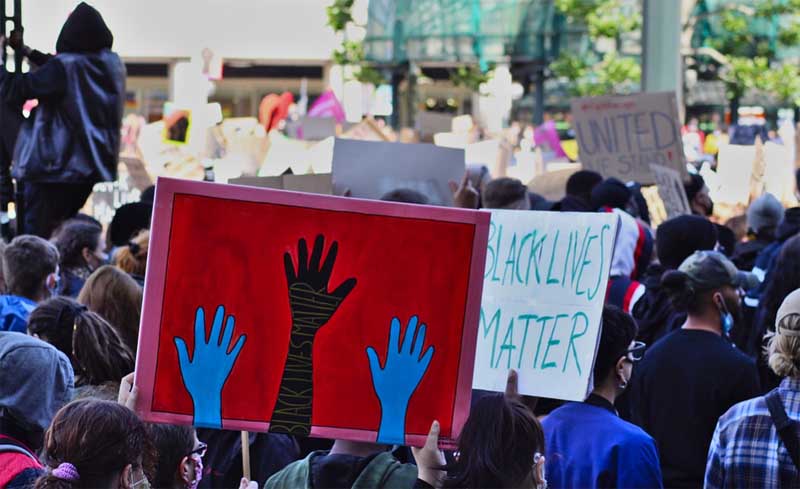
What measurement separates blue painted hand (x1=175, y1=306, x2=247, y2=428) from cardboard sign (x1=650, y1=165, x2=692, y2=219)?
641 centimetres

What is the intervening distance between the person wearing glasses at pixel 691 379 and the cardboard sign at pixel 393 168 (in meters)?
2.06

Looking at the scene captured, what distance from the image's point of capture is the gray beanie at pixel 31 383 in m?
4.13

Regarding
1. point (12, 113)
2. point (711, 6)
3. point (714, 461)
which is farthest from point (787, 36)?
point (714, 461)

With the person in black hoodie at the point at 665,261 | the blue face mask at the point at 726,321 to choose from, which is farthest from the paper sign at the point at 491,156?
the blue face mask at the point at 726,321

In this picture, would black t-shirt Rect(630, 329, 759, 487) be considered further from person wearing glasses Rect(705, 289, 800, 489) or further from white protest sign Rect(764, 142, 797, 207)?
white protest sign Rect(764, 142, 797, 207)

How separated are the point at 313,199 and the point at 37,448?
142cm

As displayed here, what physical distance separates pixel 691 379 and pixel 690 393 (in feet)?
0.15

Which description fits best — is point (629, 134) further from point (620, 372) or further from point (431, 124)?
point (620, 372)

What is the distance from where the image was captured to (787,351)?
151 inches

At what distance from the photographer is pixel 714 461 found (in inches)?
158

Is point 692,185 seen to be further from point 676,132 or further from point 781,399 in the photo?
point 781,399

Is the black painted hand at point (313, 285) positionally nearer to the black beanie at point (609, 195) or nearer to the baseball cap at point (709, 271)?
the baseball cap at point (709, 271)

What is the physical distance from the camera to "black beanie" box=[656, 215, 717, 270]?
6406mm

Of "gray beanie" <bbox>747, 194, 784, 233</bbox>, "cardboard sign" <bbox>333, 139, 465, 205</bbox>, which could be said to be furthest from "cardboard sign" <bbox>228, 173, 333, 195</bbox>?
"gray beanie" <bbox>747, 194, 784, 233</bbox>
